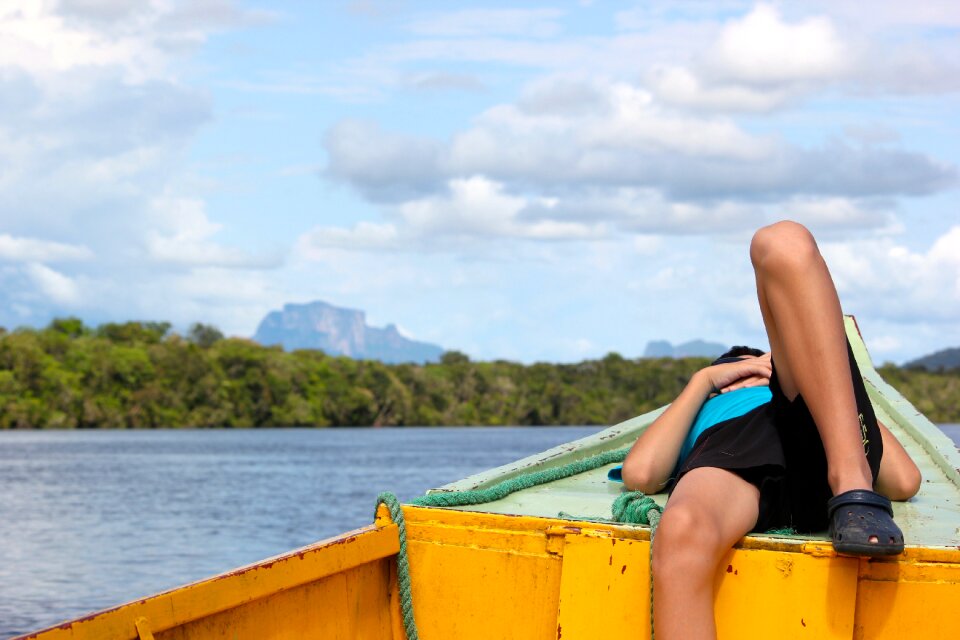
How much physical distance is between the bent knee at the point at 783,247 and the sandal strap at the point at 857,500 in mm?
494

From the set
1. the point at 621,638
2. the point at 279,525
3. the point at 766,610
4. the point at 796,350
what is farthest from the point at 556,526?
the point at 279,525

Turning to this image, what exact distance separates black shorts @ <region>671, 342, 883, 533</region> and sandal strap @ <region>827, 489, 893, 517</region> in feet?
0.58

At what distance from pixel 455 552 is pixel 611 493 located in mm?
751

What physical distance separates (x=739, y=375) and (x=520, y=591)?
1.06 metres

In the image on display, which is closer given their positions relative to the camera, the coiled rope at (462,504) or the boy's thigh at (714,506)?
the boy's thigh at (714,506)

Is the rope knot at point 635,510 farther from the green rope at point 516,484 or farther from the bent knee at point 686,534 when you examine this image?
the green rope at point 516,484

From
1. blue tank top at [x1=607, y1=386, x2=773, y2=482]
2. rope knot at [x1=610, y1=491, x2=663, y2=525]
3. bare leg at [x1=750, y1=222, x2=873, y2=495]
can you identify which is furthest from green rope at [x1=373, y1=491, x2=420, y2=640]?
bare leg at [x1=750, y1=222, x2=873, y2=495]

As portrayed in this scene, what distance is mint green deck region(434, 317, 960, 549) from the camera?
285cm

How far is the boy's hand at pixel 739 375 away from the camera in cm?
334

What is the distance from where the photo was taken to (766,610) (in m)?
2.40

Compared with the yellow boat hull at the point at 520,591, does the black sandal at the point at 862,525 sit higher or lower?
higher

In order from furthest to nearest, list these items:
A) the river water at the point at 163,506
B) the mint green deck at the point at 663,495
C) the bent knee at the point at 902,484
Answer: the river water at the point at 163,506, the bent knee at the point at 902,484, the mint green deck at the point at 663,495

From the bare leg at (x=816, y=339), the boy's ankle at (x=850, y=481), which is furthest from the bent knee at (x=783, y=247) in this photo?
the boy's ankle at (x=850, y=481)

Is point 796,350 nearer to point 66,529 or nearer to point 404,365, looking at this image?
point 66,529
